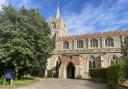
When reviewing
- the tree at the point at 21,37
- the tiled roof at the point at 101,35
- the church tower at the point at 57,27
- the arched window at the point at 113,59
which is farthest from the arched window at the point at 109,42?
the tree at the point at 21,37

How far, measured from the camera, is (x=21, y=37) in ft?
85.0

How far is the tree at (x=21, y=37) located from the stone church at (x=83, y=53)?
13.6m

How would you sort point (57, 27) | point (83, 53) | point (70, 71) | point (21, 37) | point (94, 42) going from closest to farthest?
point (21, 37), point (70, 71), point (83, 53), point (94, 42), point (57, 27)

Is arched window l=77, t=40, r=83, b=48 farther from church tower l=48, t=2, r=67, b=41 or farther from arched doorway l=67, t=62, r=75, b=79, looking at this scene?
arched doorway l=67, t=62, r=75, b=79

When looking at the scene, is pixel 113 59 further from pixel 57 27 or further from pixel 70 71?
pixel 57 27

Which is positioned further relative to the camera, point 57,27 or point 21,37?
point 57,27

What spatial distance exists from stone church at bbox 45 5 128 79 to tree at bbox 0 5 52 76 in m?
13.6

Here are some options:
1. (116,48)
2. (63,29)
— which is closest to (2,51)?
(116,48)

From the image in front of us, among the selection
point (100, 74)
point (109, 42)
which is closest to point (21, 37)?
point (100, 74)

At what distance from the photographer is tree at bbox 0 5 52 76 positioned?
25.2 m

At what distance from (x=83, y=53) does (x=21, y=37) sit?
85.0 ft

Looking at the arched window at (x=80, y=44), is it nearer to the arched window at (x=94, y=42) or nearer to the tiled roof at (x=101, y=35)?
the tiled roof at (x=101, y=35)

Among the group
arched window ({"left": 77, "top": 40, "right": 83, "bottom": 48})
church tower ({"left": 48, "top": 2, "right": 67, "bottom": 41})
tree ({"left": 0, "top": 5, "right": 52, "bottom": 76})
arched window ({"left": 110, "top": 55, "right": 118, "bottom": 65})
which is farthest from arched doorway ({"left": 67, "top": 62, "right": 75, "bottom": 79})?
church tower ({"left": 48, "top": 2, "right": 67, "bottom": 41})

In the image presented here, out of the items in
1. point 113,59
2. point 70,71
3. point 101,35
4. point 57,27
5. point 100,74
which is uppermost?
point 57,27
